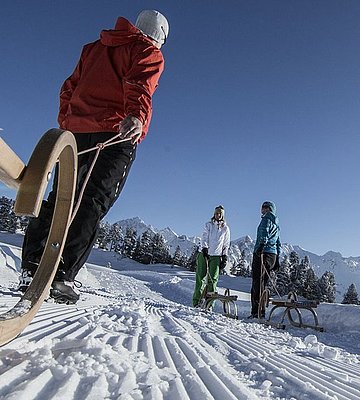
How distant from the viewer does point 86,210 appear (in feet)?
9.23

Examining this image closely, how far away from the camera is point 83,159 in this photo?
2.96 metres

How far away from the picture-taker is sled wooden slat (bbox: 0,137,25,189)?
883 mm

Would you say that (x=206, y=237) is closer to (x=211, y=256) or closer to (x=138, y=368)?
(x=211, y=256)

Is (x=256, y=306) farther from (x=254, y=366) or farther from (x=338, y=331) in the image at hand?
(x=254, y=366)

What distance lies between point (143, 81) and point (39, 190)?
6.93ft

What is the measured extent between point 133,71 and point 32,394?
2.52 meters

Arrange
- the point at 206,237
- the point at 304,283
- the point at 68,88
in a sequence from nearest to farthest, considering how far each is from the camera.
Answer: the point at 68,88 → the point at 206,237 → the point at 304,283

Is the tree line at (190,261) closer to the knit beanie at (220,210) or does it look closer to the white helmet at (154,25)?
the knit beanie at (220,210)

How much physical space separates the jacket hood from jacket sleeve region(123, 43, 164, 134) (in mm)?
115

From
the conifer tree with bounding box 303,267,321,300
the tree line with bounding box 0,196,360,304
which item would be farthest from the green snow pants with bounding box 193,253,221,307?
the conifer tree with bounding box 303,267,321,300

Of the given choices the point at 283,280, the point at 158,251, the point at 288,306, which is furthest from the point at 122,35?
the point at 158,251

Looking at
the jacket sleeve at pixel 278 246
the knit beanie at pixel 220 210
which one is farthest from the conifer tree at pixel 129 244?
the jacket sleeve at pixel 278 246

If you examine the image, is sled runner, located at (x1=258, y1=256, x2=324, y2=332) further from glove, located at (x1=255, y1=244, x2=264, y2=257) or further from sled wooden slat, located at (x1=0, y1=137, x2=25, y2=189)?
sled wooden slat, located at (x1=0, y1=137, x2=25, y2=189)

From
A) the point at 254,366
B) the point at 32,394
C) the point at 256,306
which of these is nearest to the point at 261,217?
the point at 256,306
